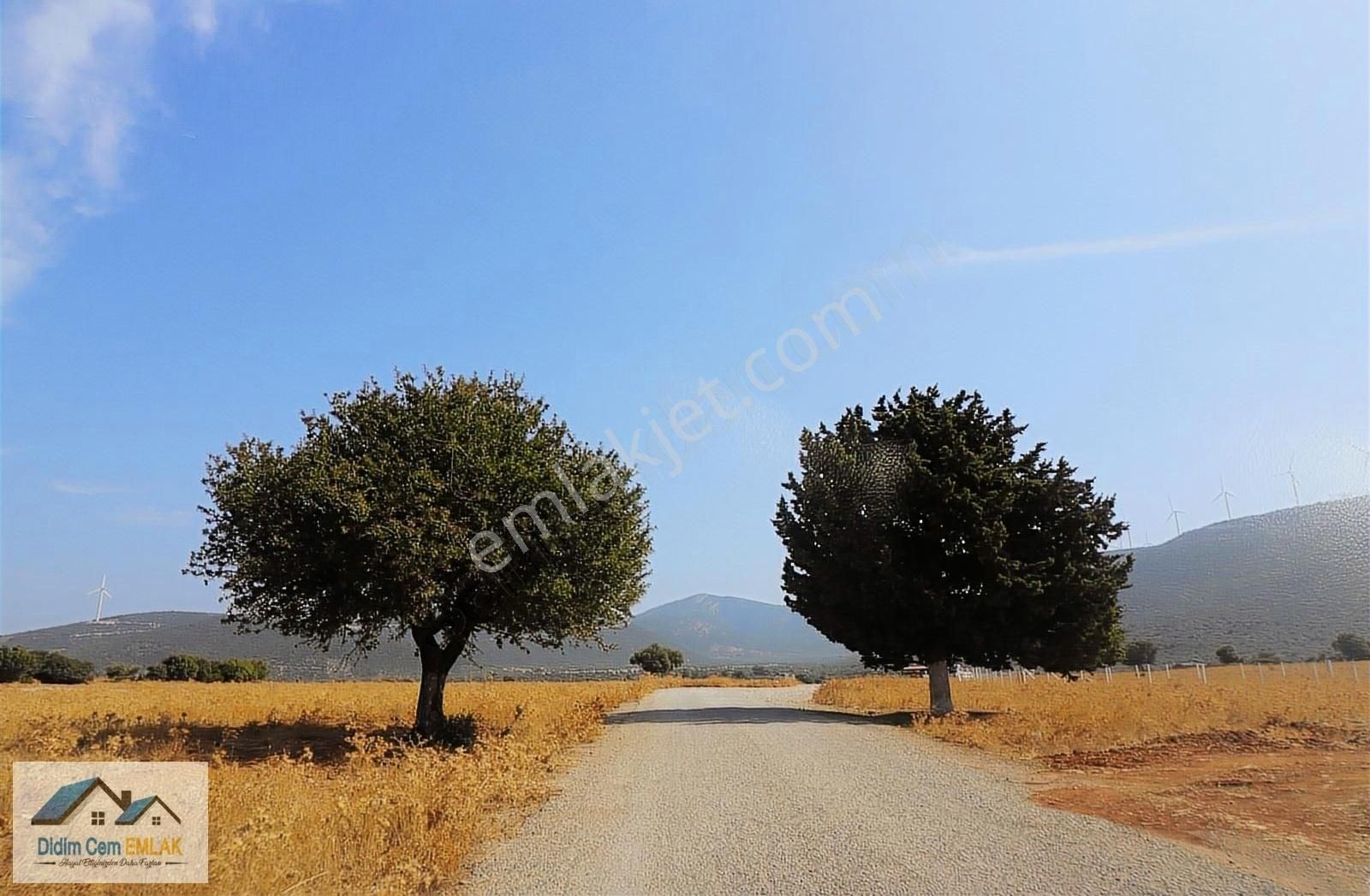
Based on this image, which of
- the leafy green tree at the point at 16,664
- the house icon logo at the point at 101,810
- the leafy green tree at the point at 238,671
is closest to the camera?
the house icon logo at the point at 101,810

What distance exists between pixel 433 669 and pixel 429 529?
5.24 meters

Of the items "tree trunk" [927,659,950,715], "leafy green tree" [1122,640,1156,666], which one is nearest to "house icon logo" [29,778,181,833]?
"tree trunk" [927,659,950,715]

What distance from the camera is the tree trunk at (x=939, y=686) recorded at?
26438mm

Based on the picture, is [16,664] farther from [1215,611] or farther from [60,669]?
[1215,611]

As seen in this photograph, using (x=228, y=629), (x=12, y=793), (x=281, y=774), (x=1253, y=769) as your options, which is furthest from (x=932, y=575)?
(x=228, y=629)

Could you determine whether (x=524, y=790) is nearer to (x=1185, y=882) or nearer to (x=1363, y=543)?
(x=1185, y=882)

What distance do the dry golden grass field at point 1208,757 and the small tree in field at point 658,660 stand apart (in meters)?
72.5

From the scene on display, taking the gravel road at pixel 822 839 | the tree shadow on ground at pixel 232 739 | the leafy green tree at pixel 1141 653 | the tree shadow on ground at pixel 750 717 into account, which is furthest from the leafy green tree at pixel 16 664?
the leafy green tree at pixel 1141 653

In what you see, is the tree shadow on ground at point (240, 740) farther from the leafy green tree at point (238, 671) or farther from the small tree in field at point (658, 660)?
the small tree in field at point (658, 660)

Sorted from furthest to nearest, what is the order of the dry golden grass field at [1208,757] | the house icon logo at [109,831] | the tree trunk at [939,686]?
the tree trunk at [939,686]
the dry golden grass field at [1208,757]
the house icon logo at [109,831]

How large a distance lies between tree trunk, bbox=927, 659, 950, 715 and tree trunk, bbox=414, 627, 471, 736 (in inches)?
593

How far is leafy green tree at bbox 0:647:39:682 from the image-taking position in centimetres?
5959

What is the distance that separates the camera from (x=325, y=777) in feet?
45.2

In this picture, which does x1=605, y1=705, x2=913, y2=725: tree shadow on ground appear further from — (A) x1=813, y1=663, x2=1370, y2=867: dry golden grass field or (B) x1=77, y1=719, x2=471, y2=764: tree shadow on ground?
(B) x1=77, y1=719, x2=471, y2=764: tree shadow on ground
